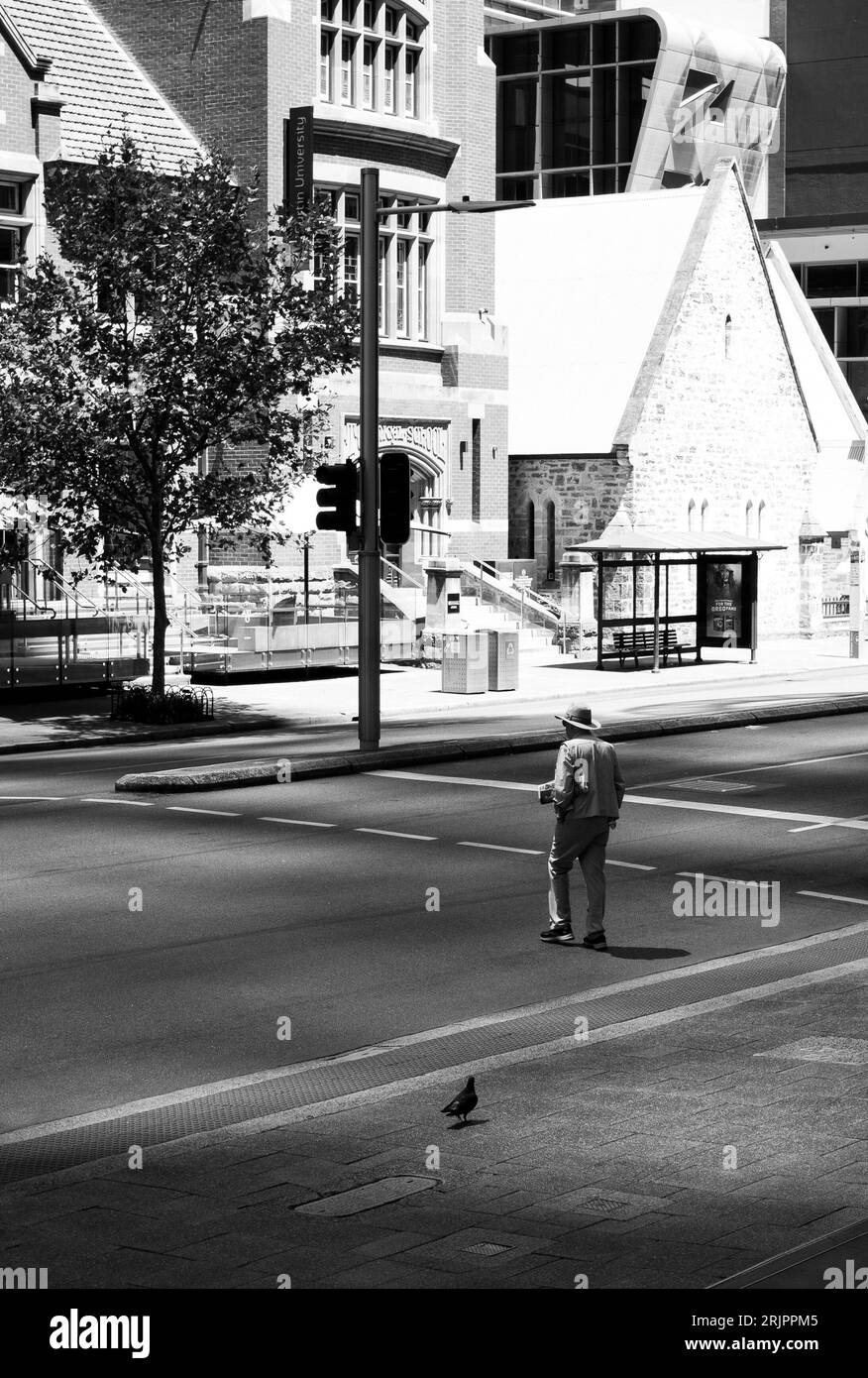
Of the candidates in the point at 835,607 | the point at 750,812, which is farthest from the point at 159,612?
the point at 835,607

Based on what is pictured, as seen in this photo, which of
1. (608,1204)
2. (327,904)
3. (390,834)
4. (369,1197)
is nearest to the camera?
(608,1204)

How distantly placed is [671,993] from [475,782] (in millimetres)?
10000

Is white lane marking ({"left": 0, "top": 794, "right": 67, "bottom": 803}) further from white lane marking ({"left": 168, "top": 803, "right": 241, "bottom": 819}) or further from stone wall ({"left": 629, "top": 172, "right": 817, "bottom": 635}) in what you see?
stone wall ({"left": 629, "top": 172, "right": 817, "bottom": 635})

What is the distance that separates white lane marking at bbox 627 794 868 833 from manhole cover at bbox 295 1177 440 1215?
36.1 feet

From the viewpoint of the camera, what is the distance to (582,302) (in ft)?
177

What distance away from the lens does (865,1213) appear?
6941mm

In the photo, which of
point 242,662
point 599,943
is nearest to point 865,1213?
point 599,943

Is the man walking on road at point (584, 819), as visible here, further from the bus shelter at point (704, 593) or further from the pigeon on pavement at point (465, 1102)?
the bus shelter at point (704, 593)

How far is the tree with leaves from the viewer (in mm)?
27047

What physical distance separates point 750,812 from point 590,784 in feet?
21.9

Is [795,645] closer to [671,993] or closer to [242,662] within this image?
[242,662]

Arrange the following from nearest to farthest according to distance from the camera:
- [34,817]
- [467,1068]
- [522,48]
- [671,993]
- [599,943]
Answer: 1. [467,1068]
2. [671,993]
3. [599,943]
4. [34,817]
5. [522,48]

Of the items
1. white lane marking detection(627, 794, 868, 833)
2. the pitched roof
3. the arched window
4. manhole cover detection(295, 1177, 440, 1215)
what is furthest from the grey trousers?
the arched window

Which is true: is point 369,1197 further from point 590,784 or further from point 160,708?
point 160,708
